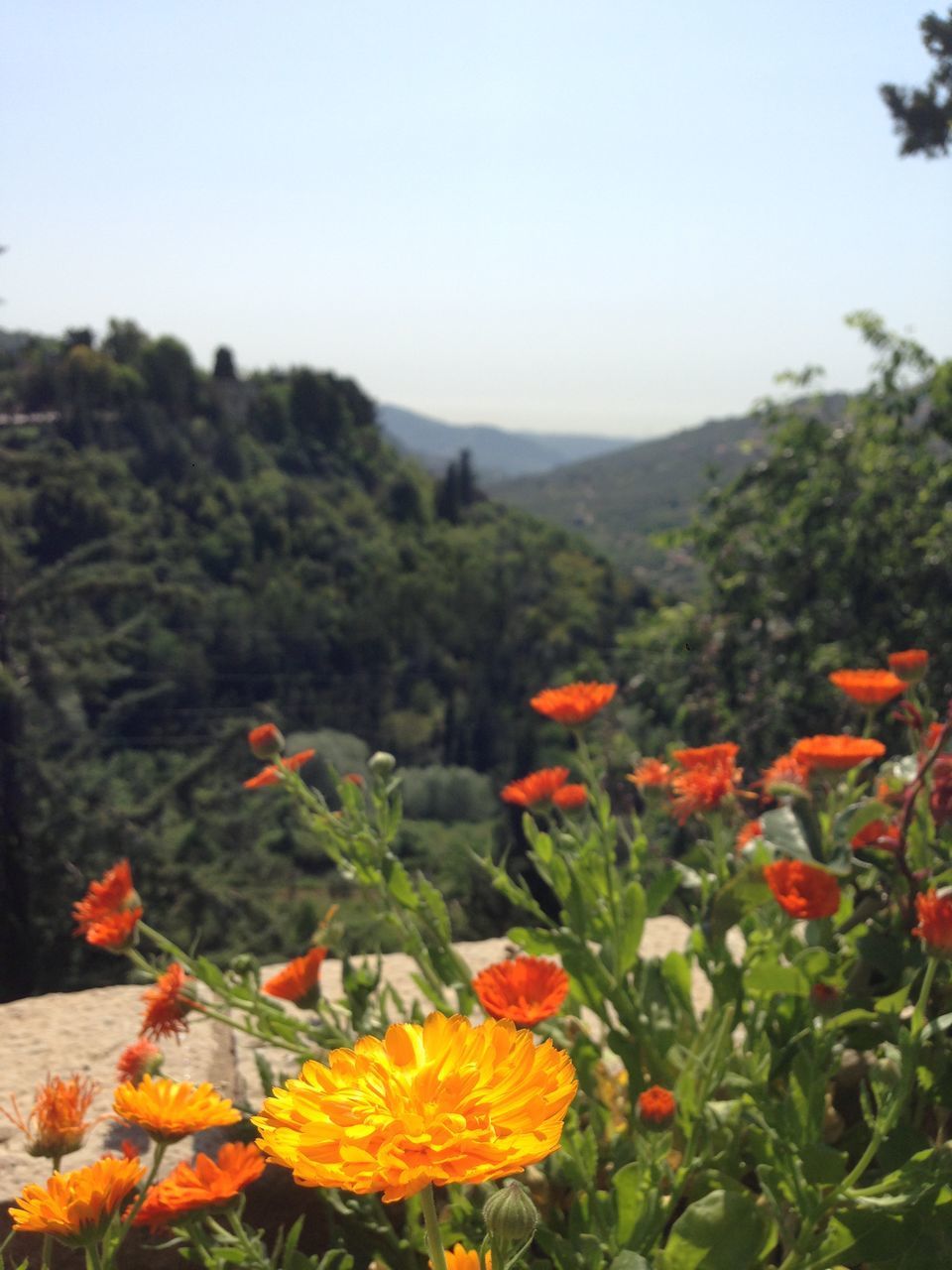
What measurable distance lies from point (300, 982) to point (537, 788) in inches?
15.8

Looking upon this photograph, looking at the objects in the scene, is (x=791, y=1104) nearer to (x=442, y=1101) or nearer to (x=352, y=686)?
(x=442, y=1101)

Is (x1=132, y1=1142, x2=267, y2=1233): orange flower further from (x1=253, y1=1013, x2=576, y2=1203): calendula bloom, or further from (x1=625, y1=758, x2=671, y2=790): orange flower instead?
(x1=625, y1=758, x2=671, y2=790): orange flower

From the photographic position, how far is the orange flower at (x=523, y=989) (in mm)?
972

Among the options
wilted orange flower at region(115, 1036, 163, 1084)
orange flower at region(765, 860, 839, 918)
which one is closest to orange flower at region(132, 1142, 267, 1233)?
wilted orange flower at region(115, 1036, 163, 1084)

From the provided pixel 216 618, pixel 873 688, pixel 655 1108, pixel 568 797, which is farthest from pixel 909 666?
pixel 216 618

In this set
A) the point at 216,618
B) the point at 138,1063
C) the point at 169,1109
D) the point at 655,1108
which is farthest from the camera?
the point at 216,618

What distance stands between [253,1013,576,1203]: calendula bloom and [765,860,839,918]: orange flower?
0.53m

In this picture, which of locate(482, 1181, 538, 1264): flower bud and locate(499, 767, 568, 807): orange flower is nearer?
locate(482, 1181, 538, 1264): flower bud

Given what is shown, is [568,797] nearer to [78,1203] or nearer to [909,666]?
[909,666]

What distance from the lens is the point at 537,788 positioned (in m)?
1.43

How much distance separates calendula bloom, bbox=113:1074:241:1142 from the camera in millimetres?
836

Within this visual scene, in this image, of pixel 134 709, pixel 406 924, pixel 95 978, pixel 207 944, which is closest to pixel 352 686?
pixel 134 709

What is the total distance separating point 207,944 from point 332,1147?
27.0ft

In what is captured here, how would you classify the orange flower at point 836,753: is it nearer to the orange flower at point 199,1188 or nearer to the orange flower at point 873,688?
the orange flower at point 873,688
